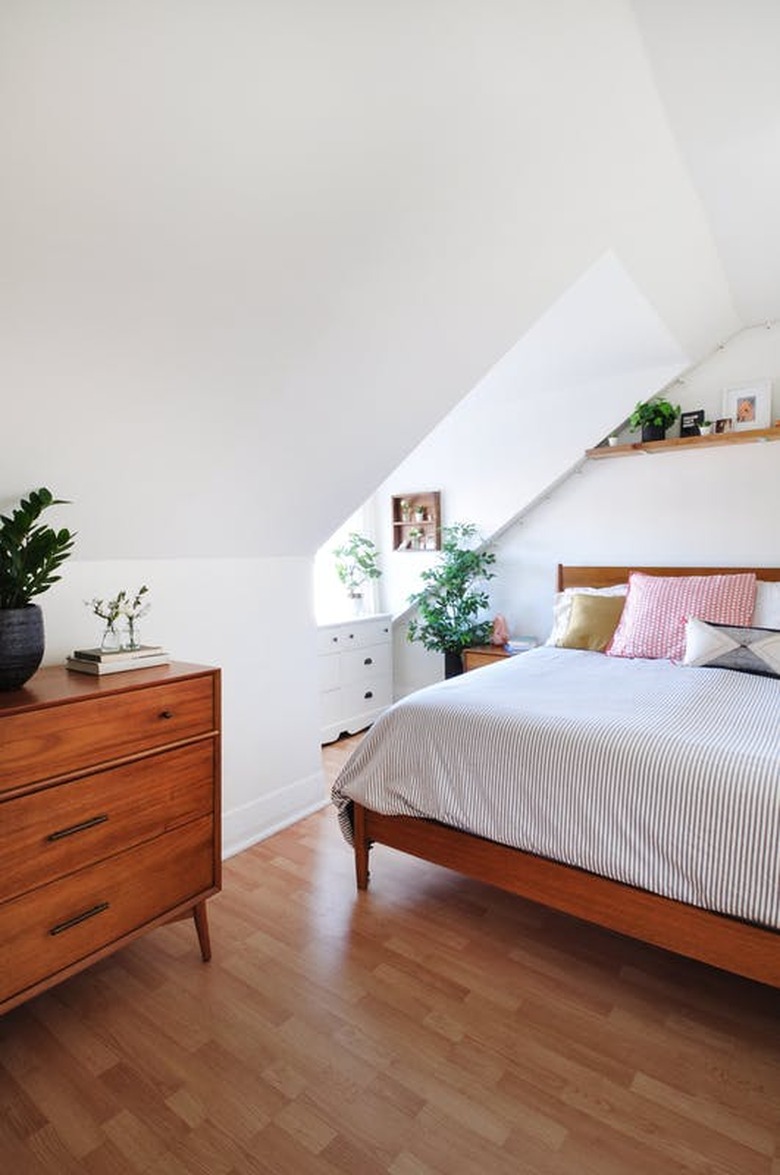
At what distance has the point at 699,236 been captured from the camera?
2217 millimetres

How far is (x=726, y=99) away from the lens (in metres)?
1.52

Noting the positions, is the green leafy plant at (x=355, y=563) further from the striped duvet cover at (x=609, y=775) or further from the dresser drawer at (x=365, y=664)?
the striped duvet cover at (x=609, y=775)

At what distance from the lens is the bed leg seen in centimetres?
207

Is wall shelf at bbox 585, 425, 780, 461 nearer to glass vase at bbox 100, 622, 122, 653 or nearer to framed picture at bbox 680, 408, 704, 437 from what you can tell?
framed picture at bbox 680, 408, 704, 437

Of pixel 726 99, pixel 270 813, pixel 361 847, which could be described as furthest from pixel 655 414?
pixel 270 813

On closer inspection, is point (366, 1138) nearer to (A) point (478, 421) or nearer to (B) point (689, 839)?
(B) point (689, 839)

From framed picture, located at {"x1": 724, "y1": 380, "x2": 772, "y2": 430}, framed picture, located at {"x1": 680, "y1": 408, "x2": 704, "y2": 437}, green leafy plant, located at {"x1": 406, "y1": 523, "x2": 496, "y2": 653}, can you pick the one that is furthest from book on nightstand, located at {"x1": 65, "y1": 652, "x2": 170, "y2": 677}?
framed picture, located at {"x1": 724, "y1": 380, "x2": 772, "y2": 430}

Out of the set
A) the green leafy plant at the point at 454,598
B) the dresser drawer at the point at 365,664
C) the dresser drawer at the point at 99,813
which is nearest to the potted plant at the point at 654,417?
the green leafy plant at the point at 454,598

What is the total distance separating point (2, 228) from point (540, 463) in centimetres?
307

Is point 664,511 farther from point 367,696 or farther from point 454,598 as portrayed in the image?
point 367,696

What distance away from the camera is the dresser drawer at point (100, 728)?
1319 millimetres

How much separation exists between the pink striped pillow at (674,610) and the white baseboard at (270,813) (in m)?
1.61

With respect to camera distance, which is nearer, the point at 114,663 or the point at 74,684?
the point at 74,684

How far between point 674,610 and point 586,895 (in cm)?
170
